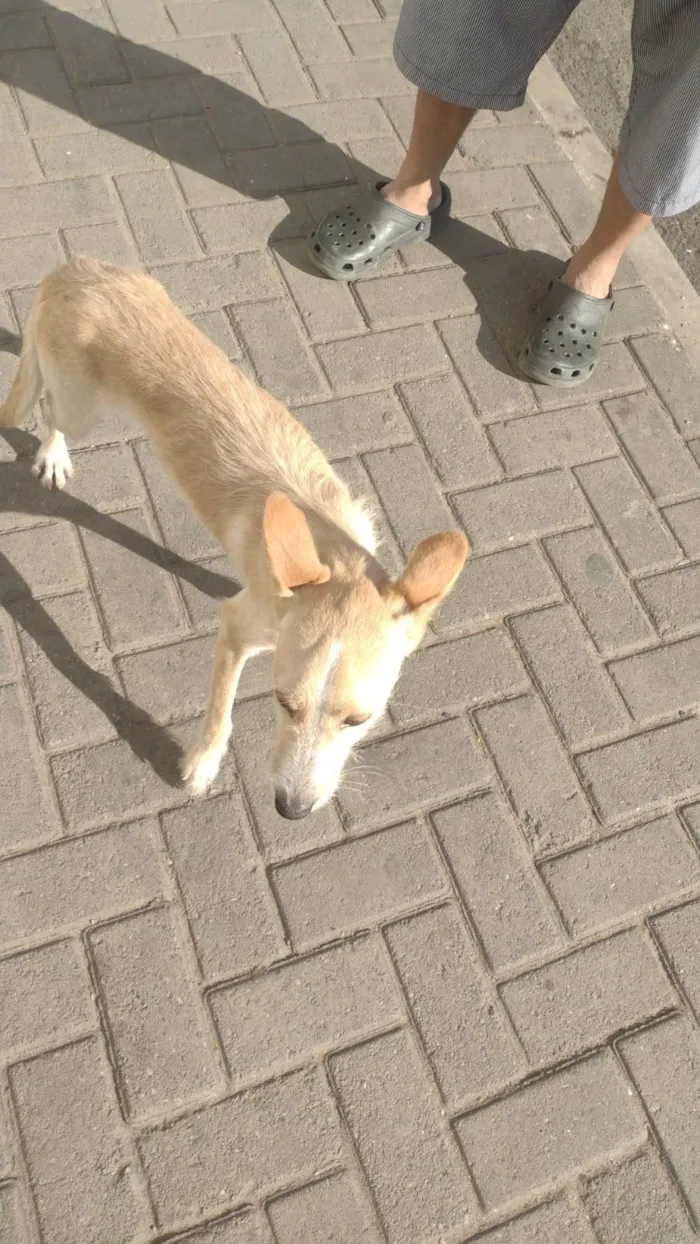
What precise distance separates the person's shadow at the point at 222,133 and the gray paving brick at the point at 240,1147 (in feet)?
11.0

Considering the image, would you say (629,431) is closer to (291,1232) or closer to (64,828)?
(64,828)

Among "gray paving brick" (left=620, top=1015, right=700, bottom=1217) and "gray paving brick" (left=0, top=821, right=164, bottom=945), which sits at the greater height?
"gray paving brick" (left=620, top=1015, right=700, bottom=1217)

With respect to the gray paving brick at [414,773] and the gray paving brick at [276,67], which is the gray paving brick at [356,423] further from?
the gray paving brick at [276,67]

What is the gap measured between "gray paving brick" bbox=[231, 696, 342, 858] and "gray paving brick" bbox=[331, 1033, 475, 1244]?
68 centimetres

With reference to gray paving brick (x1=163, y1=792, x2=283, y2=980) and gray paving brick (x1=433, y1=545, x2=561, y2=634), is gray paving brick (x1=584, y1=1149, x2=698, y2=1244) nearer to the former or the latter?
gray paving brick (x1=163, y1=792, x2=283, y2=980)

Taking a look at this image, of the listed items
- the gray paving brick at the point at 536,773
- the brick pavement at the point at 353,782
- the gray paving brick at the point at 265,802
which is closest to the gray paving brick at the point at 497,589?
the brick pavement at the point at 353,782

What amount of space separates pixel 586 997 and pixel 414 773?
96cm

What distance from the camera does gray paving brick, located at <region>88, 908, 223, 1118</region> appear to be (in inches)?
108

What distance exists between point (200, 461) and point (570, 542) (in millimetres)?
1778

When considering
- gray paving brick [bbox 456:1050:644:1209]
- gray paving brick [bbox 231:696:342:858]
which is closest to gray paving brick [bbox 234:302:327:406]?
gray paving brick [bbox 231:696:342:858]

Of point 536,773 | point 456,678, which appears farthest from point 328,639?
Answer: point 536,773

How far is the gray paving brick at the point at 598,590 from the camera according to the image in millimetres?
3857

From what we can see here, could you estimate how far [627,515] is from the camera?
4.18 meters

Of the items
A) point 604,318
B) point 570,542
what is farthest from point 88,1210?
point 604,318
